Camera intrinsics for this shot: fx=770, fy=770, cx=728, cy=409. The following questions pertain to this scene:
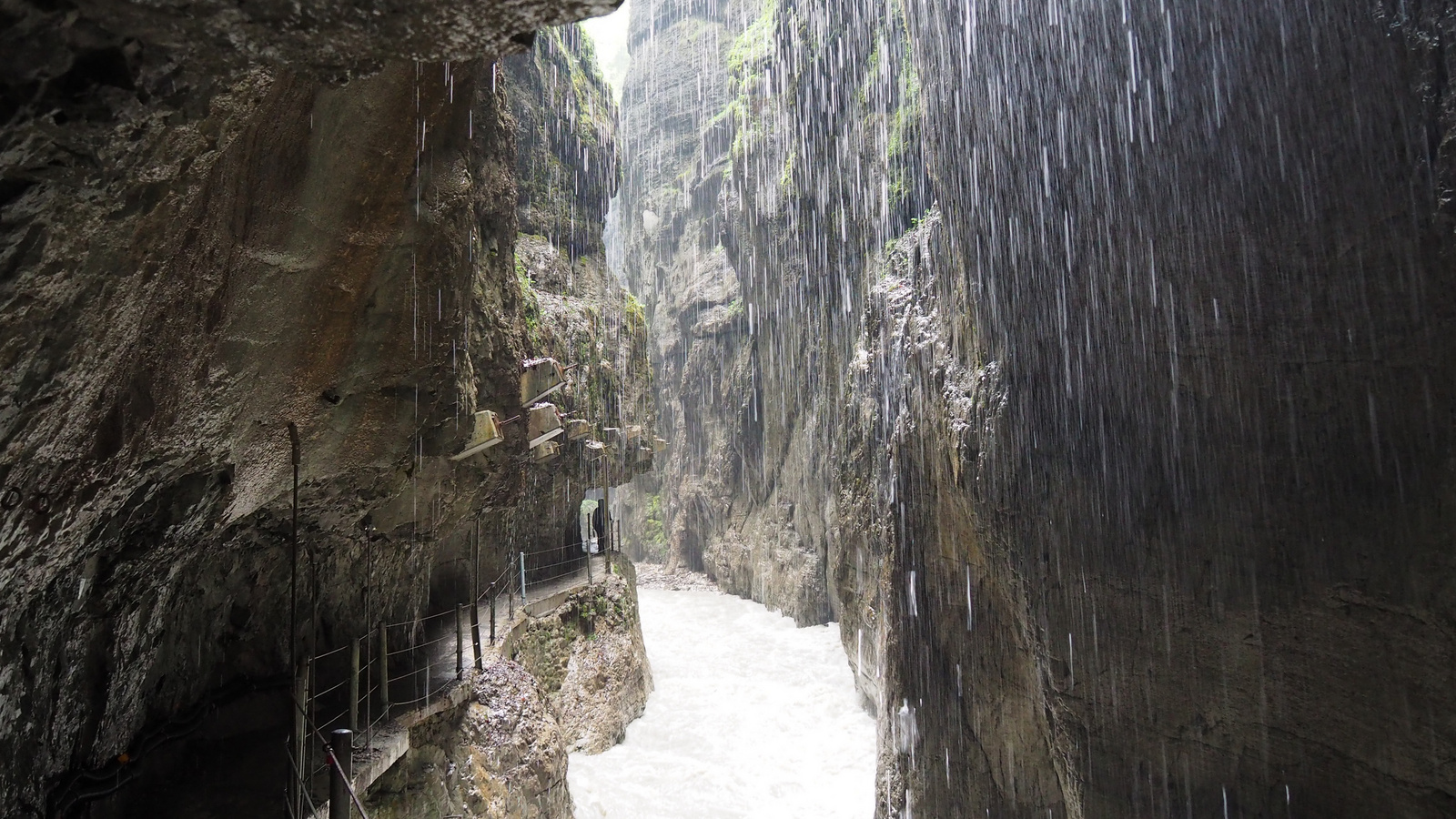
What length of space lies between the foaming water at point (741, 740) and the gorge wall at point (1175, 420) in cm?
410

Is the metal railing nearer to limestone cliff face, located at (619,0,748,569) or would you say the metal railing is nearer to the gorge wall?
the gorge wall

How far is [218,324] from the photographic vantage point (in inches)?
168

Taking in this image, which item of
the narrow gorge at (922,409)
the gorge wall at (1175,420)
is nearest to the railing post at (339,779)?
the narrow gorge at (922,409)

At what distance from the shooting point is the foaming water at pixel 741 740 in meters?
13.3

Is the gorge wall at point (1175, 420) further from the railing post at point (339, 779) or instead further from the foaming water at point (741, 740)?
the railing post at point (339, 779)

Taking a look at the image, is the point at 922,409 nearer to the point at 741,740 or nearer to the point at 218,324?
the point at 218,324

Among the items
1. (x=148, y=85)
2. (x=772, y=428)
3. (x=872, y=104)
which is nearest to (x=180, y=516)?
(x=148, y=85)

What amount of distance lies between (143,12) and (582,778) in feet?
44.2

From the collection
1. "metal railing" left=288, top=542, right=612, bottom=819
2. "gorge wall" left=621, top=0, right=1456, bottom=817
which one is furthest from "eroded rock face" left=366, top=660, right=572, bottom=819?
"gorge wall" left=621, top=0, right=1456, bottom=817

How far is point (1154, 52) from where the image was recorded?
605 cm

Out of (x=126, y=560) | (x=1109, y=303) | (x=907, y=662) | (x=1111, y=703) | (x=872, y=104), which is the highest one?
(x=872, y=104)

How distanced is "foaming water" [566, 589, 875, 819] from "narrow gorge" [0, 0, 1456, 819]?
2840 mm

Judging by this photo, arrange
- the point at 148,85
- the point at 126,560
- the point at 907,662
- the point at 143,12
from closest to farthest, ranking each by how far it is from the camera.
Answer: the point at 143,12
the point at 148,85
the point at 126,560
the point at 907,662

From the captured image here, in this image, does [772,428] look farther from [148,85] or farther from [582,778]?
[148,85]
